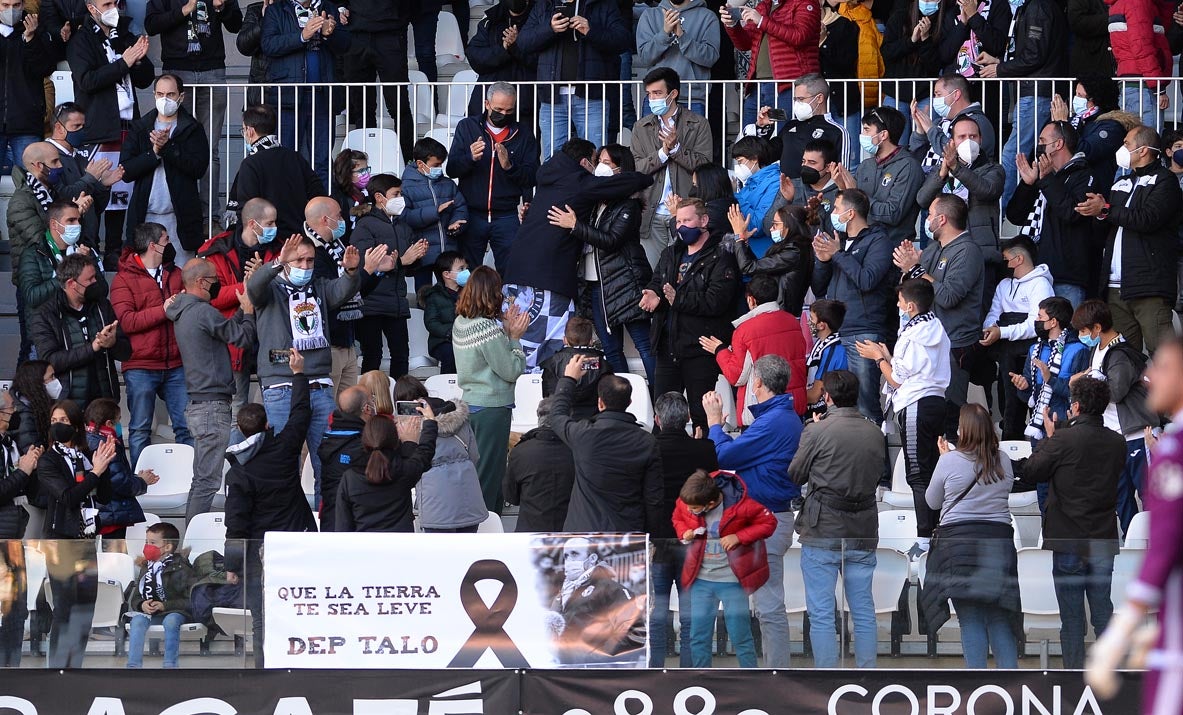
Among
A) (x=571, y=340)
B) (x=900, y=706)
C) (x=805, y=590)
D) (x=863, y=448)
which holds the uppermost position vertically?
(x=571, y=340)

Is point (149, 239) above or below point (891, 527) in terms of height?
above

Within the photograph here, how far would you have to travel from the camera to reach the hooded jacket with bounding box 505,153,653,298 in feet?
40.8

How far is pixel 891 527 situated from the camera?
34.8 ft

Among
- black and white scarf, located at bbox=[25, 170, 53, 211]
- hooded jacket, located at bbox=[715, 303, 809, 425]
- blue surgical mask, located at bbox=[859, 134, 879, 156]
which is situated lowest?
hooded jacket, located at bbox=[715, 303, 809, 425]

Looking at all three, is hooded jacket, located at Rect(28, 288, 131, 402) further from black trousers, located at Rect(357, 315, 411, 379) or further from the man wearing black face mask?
black trousers, located at Rect(357, 315, 411, 379)

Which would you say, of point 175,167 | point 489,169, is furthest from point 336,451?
point 175,167

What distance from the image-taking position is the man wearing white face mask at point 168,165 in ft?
43.7

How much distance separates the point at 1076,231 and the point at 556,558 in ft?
16.9

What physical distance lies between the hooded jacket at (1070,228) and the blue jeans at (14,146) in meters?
7.77

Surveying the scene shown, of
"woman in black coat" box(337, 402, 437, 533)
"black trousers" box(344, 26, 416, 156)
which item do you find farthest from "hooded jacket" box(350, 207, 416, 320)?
"woman in black coat" box(337, 402, 437, 533)

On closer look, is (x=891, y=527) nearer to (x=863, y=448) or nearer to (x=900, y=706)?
(x=863, y=448)

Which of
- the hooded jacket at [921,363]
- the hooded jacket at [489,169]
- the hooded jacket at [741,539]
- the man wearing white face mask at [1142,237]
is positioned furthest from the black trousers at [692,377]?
the man wearing white face mask at [1142,237]

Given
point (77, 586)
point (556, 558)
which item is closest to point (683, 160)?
point (556, 558)

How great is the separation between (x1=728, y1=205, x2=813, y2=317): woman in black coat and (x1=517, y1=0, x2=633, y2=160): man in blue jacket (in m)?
2.80
